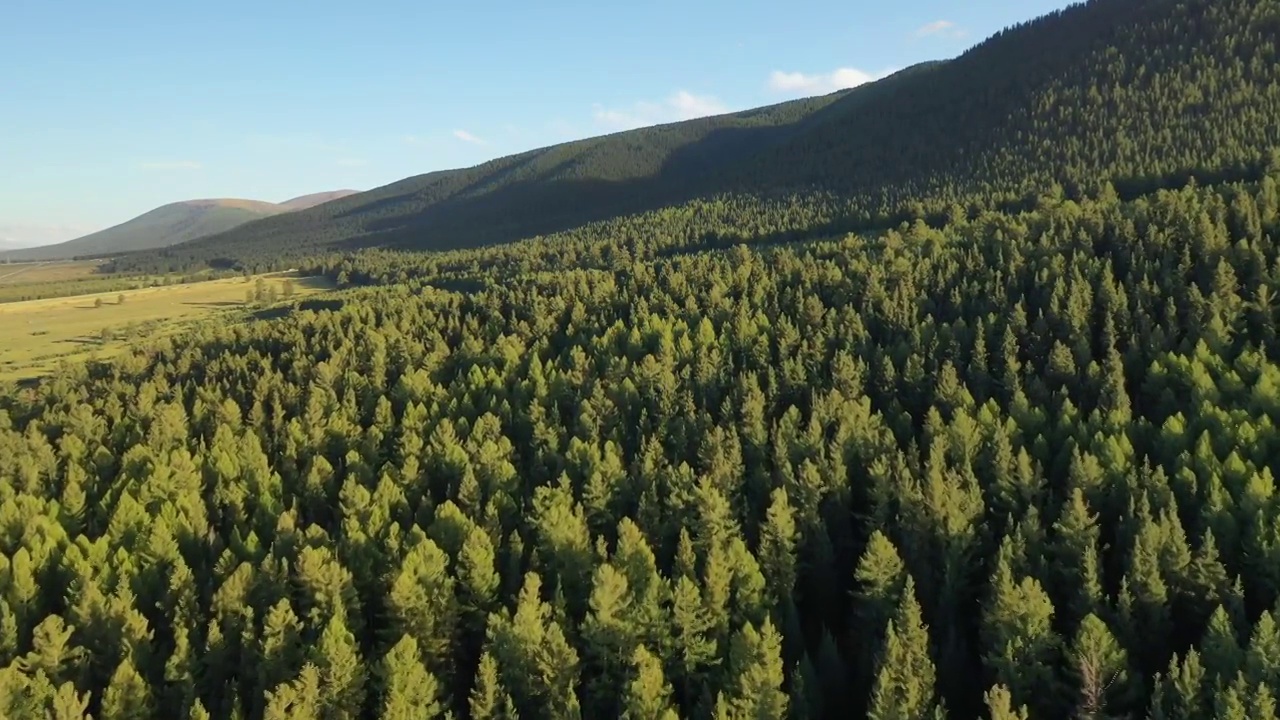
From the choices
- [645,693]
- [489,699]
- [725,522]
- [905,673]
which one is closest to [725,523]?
[725,522]

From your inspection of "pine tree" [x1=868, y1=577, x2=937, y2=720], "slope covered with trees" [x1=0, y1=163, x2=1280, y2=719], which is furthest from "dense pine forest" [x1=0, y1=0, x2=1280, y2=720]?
"slope covered with trees" [x1=0, y1=163, x2=1280, y2=719]

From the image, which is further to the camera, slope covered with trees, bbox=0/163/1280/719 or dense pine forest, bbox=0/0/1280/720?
slope covered with trees, bbox=0/163/1280/719

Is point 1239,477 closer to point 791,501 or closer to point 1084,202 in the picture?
point 791,501

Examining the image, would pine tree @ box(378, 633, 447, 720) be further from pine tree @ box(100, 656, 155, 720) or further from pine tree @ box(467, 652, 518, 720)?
pine tree @ box(100, 656, 155, 720)

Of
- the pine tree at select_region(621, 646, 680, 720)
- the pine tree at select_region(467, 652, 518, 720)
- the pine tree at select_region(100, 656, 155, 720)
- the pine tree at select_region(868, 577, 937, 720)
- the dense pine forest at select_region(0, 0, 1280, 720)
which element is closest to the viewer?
the pine tree at select_region(868, 577, 937, 720)

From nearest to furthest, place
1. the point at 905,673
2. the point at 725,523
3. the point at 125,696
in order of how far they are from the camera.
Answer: the point at 905,673 < the point at 125,696 < the point at 725,523

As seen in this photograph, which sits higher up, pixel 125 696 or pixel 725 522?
pixel 725 522

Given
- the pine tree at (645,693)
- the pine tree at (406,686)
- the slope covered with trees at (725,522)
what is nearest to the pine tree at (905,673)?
the slope covered with trees at (725,522)

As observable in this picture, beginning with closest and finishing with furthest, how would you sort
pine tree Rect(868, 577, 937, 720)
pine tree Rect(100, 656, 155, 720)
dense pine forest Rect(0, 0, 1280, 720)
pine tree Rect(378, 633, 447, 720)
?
1. pine tree Rect(868, 577, 937, 720)
2. pine tree Rect(378, 633, 447, 720)
3. dense pine forest Rect(0, 0, 1280, 720)
4. pine tree Rect(100, 656, 155, 720)

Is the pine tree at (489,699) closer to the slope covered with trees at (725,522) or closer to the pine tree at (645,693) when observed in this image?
the slope covered with trees at (725,522)

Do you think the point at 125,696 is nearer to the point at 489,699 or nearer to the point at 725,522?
the point at 489,699
